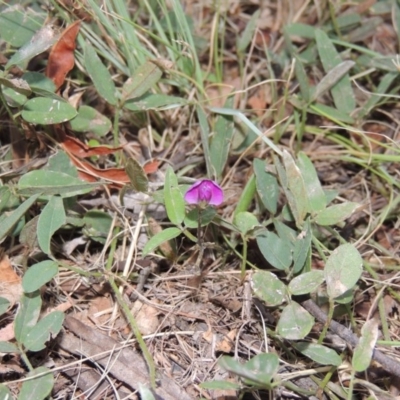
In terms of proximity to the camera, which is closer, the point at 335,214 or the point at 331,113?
the point at 335,214

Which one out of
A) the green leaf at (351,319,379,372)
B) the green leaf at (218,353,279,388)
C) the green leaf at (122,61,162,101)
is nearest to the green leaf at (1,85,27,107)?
the green leaf at (122,61,162,101)

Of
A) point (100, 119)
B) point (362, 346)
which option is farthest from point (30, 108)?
point (362, 346)

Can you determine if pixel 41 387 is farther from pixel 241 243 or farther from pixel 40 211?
pixel 241 243

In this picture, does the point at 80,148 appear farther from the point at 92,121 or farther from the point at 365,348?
the point at 365,348

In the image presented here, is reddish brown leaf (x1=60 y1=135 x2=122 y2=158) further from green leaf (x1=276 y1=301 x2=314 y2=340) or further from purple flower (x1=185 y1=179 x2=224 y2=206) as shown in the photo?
green leaf (x1=276 y1=301 x2=314 y2=340)

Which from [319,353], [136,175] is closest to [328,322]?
[319,353]

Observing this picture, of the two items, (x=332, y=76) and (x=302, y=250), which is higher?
(x=332, y=76)

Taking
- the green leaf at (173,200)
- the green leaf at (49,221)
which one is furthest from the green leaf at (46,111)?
the green leaf at (173,200)

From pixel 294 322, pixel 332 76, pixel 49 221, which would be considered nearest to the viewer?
pixel 294 322
